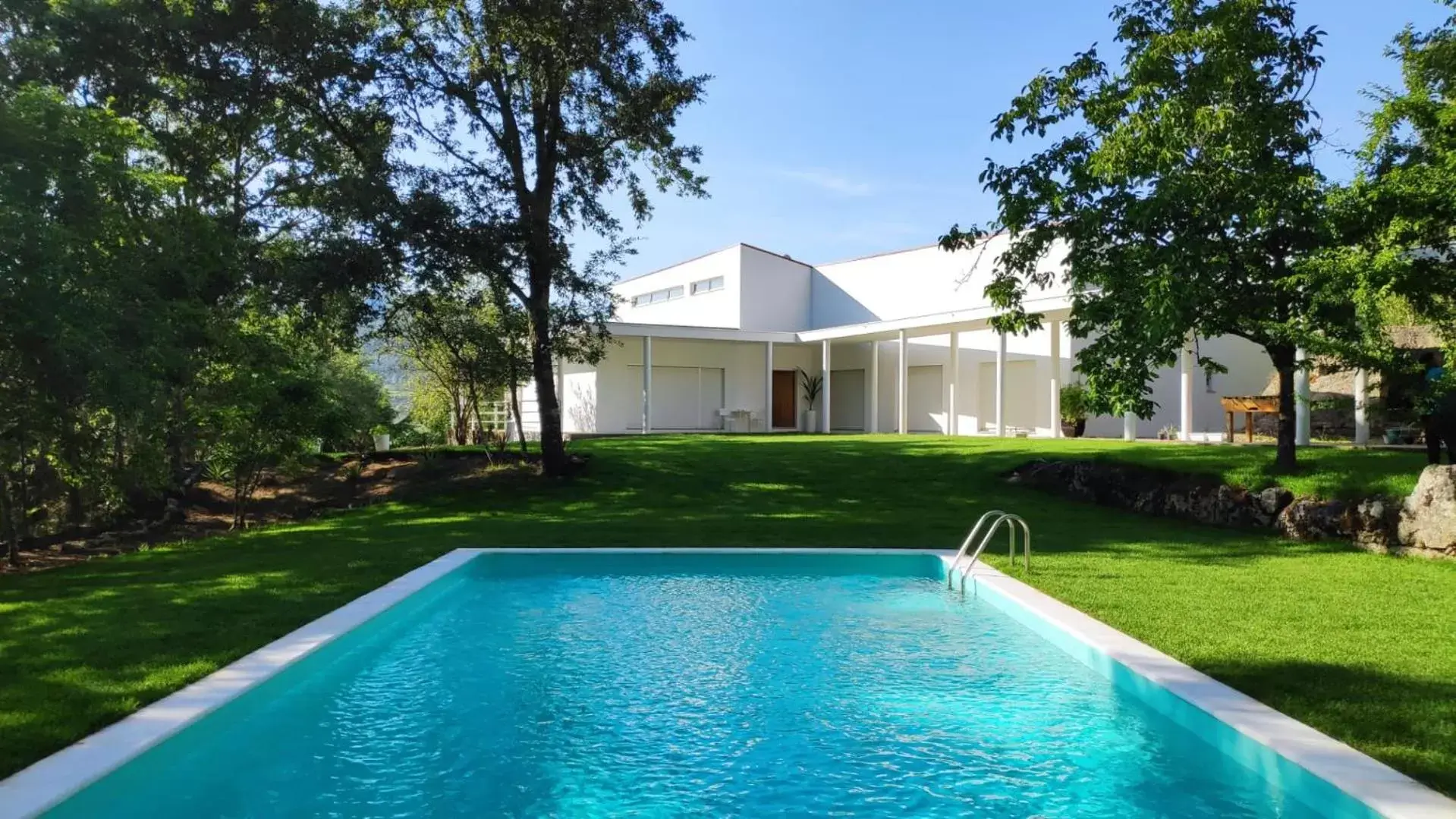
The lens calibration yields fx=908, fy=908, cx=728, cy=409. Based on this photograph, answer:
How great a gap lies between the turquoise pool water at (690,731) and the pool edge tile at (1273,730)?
0.13m

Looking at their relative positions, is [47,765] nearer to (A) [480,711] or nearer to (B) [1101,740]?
(A) [480,711]

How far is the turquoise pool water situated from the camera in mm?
4164

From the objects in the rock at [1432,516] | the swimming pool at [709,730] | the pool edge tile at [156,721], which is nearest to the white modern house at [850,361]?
the rock at [1432,516]

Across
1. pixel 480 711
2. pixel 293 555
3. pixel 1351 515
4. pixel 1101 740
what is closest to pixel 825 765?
pixel 1101 740

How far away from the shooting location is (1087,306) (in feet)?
35.7

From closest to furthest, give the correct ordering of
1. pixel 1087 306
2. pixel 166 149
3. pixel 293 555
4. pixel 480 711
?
1. pixel 480 711
2. pixel 293 555
3. pixel 1087 306
4. pixel 166 149

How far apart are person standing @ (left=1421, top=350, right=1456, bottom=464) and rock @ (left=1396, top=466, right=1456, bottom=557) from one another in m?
0.87

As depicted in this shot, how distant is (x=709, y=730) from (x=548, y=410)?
12.1m

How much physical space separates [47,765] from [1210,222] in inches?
464

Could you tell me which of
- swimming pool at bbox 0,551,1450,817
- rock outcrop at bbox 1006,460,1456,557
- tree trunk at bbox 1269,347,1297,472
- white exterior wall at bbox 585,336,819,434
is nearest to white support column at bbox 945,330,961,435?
white exterior wall at bbox 585,336,819,434

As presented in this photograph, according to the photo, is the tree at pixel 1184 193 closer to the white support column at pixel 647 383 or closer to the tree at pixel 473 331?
the tree at pixel 473 331

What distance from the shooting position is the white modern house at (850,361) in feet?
74.9

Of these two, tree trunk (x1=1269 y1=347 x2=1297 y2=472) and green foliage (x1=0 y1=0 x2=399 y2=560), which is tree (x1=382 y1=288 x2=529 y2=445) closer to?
green foliage (x1=0 y1=0 x2=399 y2=560)

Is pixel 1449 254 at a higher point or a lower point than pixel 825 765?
higher
